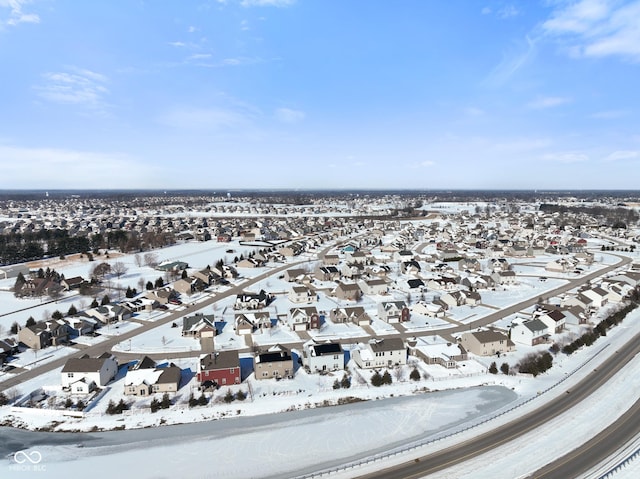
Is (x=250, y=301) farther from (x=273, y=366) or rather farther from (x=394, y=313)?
(x=273, y=366)

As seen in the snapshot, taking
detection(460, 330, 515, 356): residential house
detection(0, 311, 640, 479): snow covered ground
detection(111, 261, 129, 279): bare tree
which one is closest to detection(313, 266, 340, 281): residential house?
detection(460, 330, 515, 356): residential house

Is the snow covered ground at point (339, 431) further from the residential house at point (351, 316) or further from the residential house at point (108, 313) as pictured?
the residential house at point (108, 313)

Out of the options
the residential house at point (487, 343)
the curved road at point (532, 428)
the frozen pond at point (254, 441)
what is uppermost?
the residential house at point (487, 343)

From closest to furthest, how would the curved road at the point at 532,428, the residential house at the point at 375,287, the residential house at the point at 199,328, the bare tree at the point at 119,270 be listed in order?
the curved road at the point at 532,428, the residential house at the point at 199,328, the residential house at the point at 375,287, the bare tree at the point at 119,270

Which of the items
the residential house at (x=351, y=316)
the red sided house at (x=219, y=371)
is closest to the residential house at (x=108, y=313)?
the red sided house at (x=219, y=371)

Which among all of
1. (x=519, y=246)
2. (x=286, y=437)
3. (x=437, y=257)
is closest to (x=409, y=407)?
(x=286, y=437)

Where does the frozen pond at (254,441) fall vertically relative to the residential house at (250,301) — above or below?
below

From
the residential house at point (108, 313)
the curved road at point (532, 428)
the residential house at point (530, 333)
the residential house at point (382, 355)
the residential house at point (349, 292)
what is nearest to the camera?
the curved road at point (532, 428)
